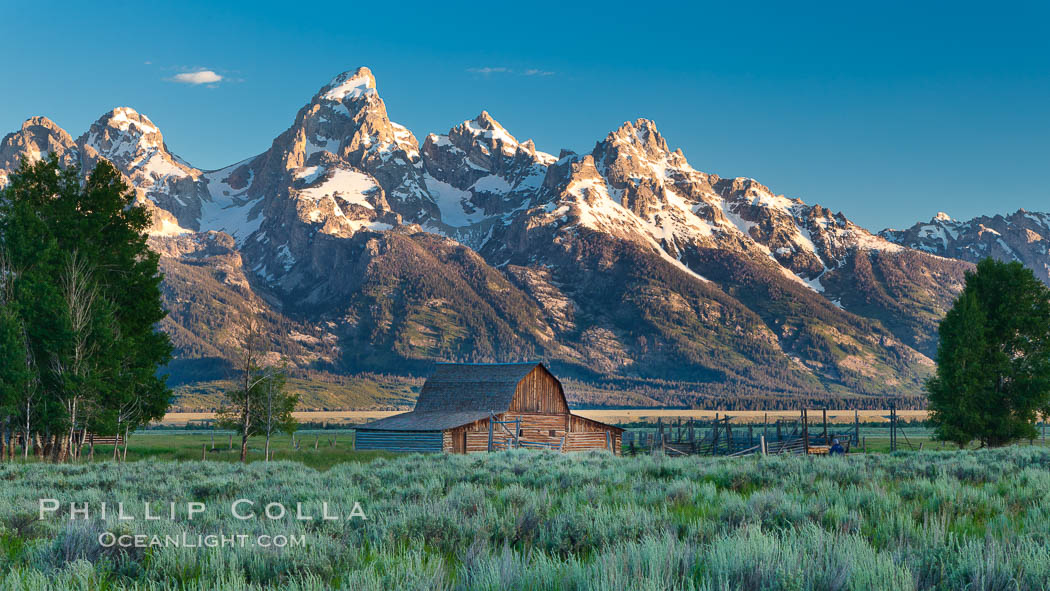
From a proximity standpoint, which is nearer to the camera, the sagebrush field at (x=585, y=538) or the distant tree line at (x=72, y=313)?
the sagebrush field at (x=585, y=538)

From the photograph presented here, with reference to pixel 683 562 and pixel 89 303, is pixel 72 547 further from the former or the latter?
pixel 89 303

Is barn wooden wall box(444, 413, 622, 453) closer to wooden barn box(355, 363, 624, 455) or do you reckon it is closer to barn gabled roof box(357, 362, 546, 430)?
wooden barn box(355, 363, 624, 455)

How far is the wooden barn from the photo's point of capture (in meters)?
48.7

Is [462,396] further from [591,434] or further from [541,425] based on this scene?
[591,434]

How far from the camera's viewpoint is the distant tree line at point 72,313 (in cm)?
2570

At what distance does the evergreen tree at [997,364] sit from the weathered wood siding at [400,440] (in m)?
29.6

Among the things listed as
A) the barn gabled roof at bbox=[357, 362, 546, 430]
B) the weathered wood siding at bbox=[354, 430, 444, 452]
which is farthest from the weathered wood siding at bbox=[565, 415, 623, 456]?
the weathered wood siding at bbox=[354, 430, 444, 452]

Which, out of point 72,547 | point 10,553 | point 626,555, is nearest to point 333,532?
point 72,547

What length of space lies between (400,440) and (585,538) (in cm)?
4417

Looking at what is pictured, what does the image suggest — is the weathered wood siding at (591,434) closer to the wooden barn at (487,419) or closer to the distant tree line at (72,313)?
the wooden barn at (487,419)

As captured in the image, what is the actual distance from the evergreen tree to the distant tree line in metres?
36.9

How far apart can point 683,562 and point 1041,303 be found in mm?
39283

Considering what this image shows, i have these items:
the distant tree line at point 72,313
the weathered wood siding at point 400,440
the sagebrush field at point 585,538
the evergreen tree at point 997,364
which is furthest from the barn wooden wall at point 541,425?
the sagebrush field at point 585,538

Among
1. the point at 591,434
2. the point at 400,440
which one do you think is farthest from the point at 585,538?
the point at 591,434
